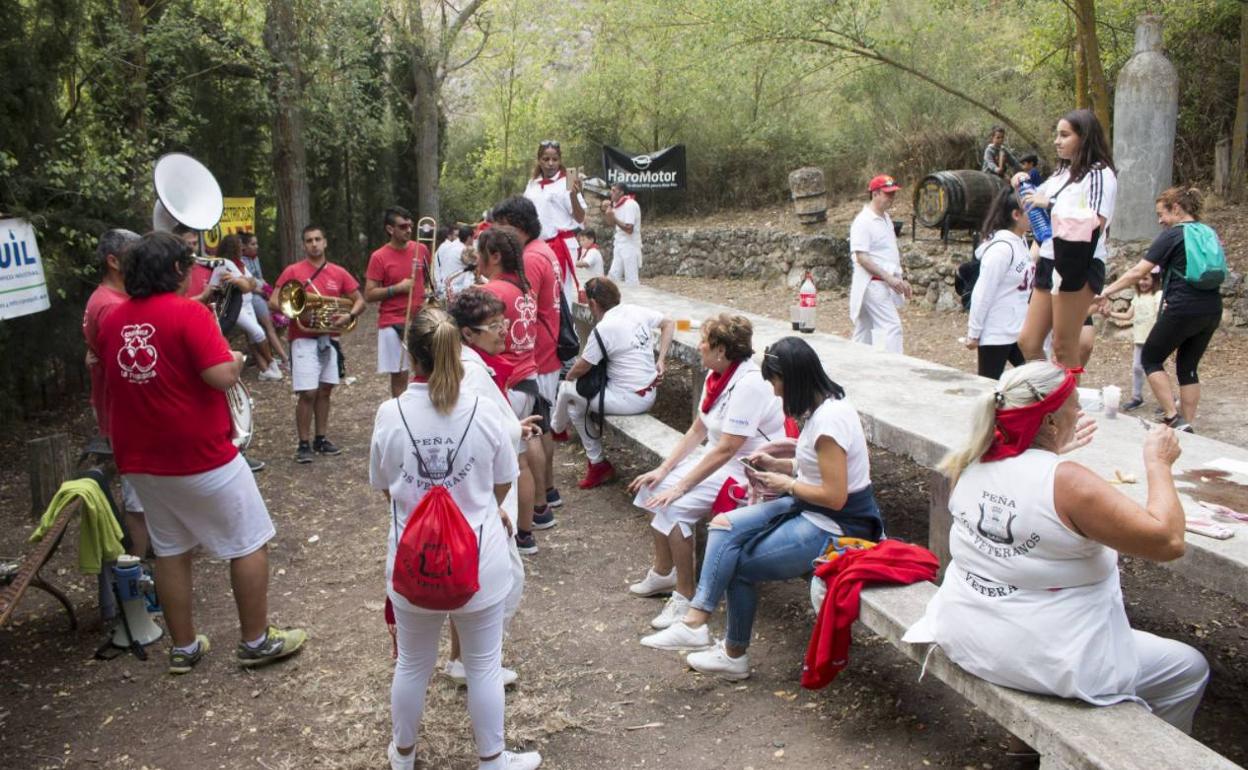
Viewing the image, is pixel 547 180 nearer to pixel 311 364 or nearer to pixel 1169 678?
pixel 311 364

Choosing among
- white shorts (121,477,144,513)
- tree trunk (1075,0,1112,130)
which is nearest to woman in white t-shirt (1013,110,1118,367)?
white shorts (121,477,144,513)

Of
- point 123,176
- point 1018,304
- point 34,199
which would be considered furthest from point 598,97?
point 1018,304

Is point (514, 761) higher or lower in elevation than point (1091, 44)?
lower

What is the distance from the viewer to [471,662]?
10.1 feet

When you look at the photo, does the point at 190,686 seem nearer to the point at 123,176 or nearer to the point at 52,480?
the point at 52,480

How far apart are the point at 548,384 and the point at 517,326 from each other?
85 centimetres

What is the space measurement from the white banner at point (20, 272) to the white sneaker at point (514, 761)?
523 centimetres

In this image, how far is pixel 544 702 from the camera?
3.84 m

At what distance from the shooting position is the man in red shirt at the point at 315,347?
705 cm

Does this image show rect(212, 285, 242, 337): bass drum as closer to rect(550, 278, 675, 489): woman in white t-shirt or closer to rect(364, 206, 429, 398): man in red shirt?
rect(364, 206, 429, 398): man in red shirt

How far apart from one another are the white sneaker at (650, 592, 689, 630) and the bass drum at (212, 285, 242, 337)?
134 inches

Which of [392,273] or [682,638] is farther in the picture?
[392,273]

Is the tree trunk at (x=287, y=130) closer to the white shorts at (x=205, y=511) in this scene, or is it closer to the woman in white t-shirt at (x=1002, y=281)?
the woman in white t-shirt at (x=1002, y=281)

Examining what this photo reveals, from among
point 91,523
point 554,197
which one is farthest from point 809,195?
point 91,523
